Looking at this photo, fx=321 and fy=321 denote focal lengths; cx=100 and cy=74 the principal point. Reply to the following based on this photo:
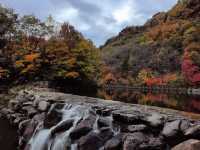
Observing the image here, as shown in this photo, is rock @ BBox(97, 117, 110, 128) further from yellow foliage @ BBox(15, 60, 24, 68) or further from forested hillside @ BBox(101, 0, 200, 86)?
forested hillside @ BBox(101, 0, 200, 86)

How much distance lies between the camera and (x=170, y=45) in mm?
64125

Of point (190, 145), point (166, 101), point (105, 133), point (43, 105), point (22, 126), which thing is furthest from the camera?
point (166, 101)

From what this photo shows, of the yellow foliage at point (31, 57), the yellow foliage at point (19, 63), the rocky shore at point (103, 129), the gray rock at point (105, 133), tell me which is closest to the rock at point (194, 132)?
the rocky shore at point (103, 129)

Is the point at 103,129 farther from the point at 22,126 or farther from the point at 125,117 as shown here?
the point at 22,126

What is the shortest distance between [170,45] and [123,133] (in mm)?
56524

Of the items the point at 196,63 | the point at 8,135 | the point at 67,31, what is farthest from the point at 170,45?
the point at 8,135

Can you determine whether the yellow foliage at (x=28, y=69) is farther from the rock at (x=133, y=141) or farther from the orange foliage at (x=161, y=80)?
the orange foliage at (x=161, y=80)

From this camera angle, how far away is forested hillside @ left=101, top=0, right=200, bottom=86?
156 feet

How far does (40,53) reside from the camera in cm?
2794

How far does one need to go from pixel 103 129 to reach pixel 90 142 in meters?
0.75

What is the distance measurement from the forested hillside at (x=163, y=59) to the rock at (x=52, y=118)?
109ft

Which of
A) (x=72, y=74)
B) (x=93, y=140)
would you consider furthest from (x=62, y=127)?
(x=72, y=74)

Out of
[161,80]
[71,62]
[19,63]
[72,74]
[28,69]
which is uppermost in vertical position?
[71,62]

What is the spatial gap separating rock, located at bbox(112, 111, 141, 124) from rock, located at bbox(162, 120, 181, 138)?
1.25 metres
